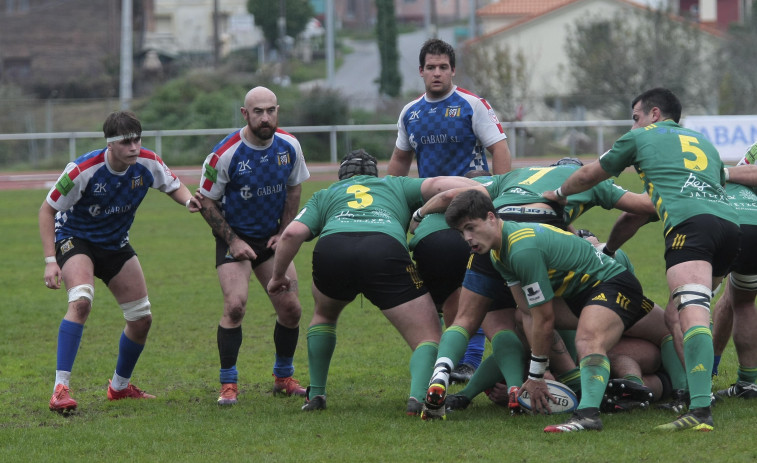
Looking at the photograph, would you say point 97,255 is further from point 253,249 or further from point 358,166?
point 358,166

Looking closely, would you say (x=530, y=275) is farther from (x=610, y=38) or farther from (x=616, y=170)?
(x=610, y=38)

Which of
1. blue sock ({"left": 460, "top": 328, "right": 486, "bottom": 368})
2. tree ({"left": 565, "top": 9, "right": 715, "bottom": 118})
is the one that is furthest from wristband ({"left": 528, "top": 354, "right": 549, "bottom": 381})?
tree ({"left": 565, "top": 9, "right": 715, "bottom": 118})

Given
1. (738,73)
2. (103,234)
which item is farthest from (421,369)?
(738,73)

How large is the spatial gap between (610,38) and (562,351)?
38438 mm

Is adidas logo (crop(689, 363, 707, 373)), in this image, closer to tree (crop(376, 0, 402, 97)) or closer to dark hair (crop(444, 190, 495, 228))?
dark hair (crop(444, 190, 495, 228))

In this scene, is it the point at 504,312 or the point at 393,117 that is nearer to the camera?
the point at 504,312

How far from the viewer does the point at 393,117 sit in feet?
121

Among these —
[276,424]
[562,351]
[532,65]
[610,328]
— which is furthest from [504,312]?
[532,65]

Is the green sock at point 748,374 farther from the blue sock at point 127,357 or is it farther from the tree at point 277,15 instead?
the tree at point 277,15

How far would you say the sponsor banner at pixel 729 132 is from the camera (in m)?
23.5

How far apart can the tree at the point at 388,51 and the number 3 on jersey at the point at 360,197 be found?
43.5 meters

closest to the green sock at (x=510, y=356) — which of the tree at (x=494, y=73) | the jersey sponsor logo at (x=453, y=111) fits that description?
the jersey sponsor logo at (x=453, y=111)

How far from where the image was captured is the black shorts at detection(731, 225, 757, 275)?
6750mm

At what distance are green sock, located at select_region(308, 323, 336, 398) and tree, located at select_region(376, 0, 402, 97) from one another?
43.6 metres
